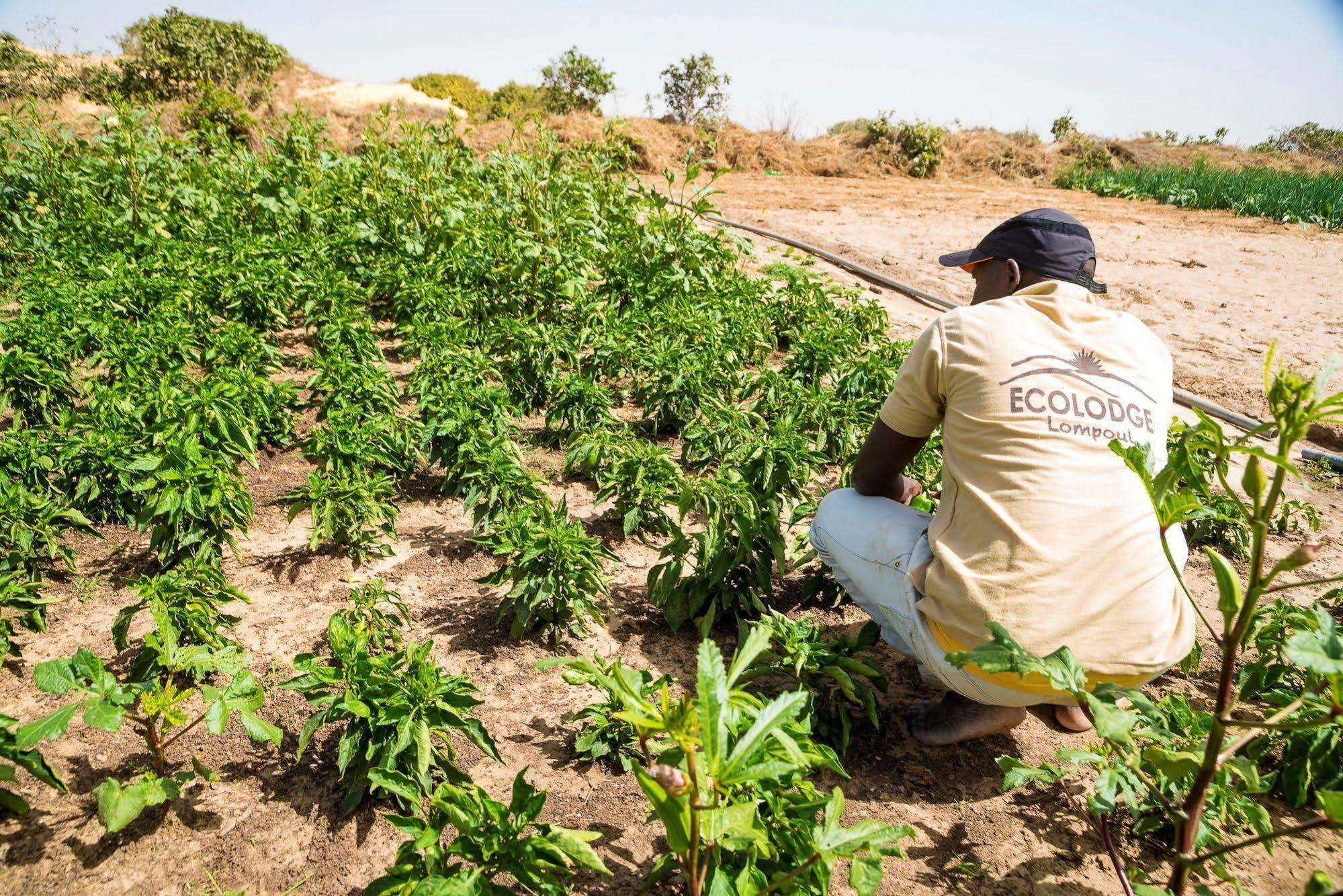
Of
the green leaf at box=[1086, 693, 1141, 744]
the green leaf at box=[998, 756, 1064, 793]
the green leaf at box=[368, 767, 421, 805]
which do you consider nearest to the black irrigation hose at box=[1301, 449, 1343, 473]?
the green leaf at box=[998, 756, 1064, 793]

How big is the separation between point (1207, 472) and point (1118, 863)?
9.07ft

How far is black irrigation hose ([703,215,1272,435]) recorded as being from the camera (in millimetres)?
4887

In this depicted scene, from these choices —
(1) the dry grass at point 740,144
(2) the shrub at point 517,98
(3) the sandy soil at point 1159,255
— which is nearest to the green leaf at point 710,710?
(3) the sandy soil at point 1159,255

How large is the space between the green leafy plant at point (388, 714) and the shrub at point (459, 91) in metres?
19.7

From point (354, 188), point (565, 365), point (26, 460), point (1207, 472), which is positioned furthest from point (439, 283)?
point (1207, 472)

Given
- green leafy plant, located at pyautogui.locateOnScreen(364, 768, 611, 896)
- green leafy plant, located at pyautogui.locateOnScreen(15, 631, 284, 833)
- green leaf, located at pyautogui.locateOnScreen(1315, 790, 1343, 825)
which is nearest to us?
green leaf, located at pyautogui.locateOnScreen(1315, 790, 1343, 825)

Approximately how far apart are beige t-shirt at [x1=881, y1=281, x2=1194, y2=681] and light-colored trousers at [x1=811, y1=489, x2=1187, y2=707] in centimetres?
8

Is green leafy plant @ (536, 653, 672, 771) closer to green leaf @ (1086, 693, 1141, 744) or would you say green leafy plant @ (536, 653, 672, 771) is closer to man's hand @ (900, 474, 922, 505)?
man's hand @ (900, 474, 922, 505)

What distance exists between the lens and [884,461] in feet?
7.91

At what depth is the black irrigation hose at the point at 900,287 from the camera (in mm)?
4887

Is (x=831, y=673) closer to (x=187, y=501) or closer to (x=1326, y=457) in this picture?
(x=187, y=501)

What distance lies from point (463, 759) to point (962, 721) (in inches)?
53.7

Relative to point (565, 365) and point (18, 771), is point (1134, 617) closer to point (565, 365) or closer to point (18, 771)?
point (18, 771)

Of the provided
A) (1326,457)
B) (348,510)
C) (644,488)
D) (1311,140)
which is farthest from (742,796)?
(1311,140)
